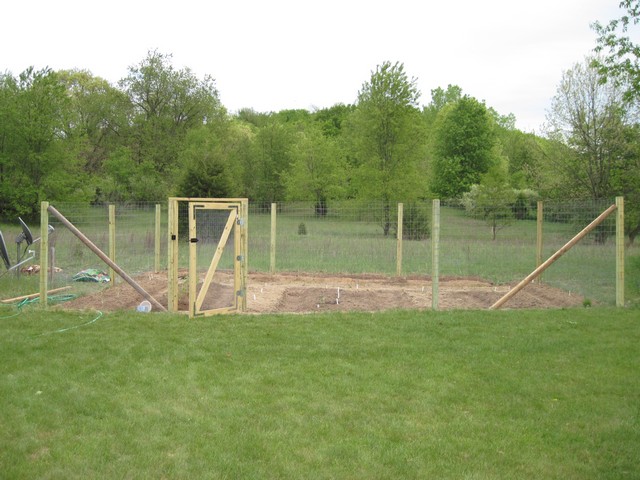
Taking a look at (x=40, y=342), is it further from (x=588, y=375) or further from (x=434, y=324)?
(x=588, y=375)

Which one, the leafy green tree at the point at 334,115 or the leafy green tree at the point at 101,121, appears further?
the leafy green tree at the point at 334,115

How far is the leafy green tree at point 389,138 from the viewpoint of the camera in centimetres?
2880

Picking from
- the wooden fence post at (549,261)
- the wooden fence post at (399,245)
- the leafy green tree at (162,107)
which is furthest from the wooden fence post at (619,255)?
the leafy green tree at (162,107)

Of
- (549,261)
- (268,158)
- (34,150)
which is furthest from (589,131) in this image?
(268,158)

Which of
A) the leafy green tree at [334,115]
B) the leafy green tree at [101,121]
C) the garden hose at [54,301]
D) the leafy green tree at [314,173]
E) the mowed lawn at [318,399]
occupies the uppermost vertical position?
the leafy green tree at [334,115]

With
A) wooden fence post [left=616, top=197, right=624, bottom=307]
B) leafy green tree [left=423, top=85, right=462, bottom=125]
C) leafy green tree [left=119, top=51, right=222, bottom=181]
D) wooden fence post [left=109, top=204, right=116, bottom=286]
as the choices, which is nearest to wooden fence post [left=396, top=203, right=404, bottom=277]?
wooden fence post [left=616, top=197, right=624, bottom=307]

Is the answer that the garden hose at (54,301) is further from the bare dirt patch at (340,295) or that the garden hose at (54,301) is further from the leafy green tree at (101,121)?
the leafy green tree at (101,121)

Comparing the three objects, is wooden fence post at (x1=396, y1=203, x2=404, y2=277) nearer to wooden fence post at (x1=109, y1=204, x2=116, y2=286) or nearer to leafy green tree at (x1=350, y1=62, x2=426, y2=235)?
wooden fence post at (x1=109, y1=204, x2=116, y2=286)

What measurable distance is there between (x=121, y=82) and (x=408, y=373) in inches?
1866

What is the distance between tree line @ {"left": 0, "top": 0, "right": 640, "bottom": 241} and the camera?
2203 cm

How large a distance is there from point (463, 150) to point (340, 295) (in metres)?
45.9

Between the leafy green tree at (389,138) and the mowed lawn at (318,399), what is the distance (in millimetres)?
20556

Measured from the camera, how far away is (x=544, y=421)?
16.2 ft

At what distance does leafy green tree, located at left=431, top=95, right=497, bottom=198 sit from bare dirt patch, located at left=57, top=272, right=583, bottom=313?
41159mm
